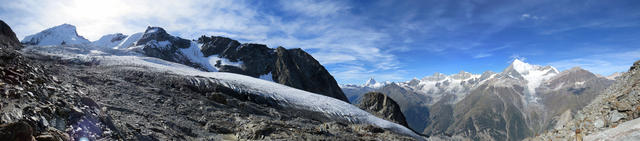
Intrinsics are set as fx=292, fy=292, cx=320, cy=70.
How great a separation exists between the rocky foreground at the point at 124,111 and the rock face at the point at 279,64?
10045cm

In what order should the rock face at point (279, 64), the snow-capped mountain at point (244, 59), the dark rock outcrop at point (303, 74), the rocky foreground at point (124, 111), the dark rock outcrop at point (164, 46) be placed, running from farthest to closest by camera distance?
the dark rock outcrop at point (164, 46) < the snow-capped mountain at point (244, 59) < the rock face at point (279, 64) < the dark rock outcrop at point (303, 74) < the rocky foreground at point (124, 111)

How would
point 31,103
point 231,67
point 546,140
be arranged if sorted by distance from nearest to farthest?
point 31,103 < point 546,140 < point 231,67

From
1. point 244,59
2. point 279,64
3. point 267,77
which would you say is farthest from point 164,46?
Answer: point 279,64

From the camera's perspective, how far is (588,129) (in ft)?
38.1

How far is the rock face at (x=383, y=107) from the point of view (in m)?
72.2

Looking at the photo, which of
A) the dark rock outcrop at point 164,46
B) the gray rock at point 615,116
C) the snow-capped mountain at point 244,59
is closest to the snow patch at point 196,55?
the snow-capped mountain at point 244,59

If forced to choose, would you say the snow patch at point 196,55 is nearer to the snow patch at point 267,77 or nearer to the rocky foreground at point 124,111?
the snow patch at point 267,77

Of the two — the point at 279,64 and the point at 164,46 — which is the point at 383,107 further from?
the point at 164,46

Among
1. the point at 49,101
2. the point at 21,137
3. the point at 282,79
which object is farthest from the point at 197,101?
the point at 282,79

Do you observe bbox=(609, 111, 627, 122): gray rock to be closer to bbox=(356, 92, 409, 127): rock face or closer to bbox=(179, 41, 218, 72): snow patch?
bbox=(356, 92, 409, 127): rock face

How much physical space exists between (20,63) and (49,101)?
679cm

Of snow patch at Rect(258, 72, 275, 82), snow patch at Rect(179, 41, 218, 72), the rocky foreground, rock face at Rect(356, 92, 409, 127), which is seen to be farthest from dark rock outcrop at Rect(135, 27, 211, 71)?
the rocky foreground

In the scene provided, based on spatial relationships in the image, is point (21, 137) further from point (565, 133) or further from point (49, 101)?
point (565, 133)

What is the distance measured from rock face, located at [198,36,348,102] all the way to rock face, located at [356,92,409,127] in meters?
50.2
